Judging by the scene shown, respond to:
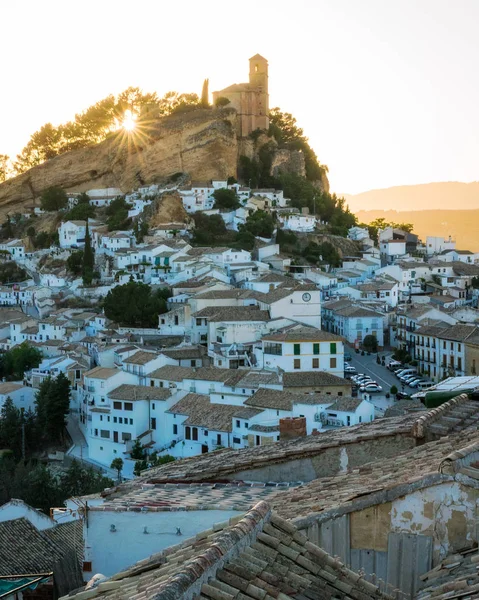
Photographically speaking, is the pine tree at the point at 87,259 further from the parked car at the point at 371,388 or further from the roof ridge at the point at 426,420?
the roof ridge at the point at 426,420

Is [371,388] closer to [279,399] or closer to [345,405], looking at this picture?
[279,399]

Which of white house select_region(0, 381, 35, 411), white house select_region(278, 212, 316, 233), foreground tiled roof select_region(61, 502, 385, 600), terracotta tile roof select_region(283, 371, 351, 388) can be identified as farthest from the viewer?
white house select_region(278, 212, 316, 233)

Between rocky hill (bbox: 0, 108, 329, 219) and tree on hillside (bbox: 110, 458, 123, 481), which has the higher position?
rocky hill (bbox: 0, 108, 329, 219)

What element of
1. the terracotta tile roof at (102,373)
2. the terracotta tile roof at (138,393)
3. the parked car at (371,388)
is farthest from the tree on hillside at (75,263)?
the parked car at (371,388)

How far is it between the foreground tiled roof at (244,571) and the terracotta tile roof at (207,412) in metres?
24.8

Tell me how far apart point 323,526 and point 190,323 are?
36390 mm

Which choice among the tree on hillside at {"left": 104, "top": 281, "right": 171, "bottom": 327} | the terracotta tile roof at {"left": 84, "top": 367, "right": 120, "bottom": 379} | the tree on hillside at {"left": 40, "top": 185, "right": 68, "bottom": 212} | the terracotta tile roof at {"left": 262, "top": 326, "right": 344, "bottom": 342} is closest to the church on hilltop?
the tree on hillside at {"left": 40, "top": 185, "right": 68, "bottom": 212}

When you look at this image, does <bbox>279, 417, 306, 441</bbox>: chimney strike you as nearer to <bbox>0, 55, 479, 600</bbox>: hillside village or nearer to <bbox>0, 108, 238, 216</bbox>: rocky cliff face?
<bbox>0, 55, 479, 600</bbox>: hillside village

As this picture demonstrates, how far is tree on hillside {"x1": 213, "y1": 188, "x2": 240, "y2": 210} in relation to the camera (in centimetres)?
5988

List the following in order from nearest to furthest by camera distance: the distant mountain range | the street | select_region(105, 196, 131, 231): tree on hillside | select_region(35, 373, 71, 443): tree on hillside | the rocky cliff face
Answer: the street → select_region(35, 373, 71, 443): tree on hillside → select_region(105, 196, 131, 231): tree on hillside → the rocky cliff face → the distant mountain range

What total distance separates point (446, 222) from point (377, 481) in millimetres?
153348

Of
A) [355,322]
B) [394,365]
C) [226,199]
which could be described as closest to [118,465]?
[394,365]

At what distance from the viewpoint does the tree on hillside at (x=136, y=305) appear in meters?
45.0

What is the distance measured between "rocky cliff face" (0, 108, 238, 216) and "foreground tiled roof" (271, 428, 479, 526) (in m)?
58.0
